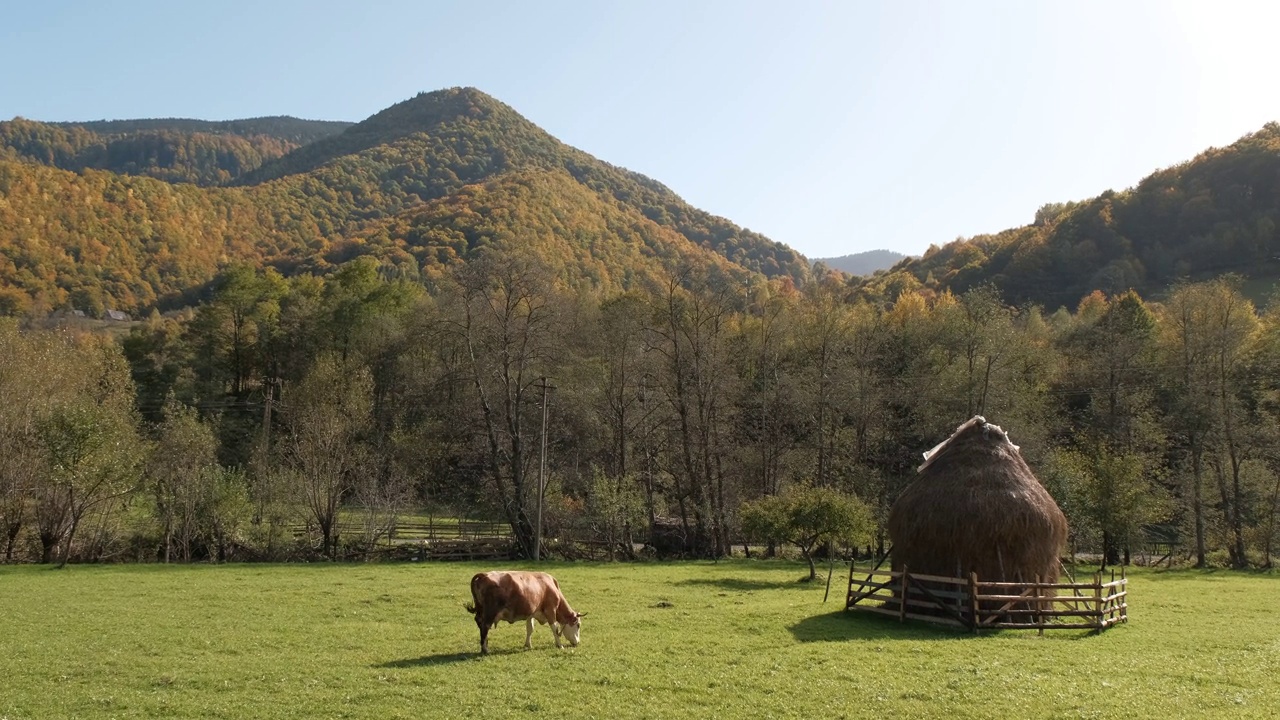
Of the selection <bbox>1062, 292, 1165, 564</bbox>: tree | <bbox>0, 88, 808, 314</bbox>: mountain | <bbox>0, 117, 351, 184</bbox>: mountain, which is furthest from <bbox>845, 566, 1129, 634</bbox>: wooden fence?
<bbox>0, 117, 351, 184</bbox>: mountain

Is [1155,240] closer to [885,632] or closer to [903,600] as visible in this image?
[903,600]

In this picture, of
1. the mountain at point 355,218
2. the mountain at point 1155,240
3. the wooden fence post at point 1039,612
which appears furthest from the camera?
the mountain at point 1155,240

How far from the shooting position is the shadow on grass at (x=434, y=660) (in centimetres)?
1424

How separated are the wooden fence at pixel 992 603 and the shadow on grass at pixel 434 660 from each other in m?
11.2

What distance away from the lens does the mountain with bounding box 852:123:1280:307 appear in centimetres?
9106

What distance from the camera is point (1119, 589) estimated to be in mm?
22922

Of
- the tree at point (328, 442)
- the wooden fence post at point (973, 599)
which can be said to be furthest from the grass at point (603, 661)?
the tree at point (328, 442)

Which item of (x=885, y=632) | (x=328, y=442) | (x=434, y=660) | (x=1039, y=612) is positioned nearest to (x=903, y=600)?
(x=885, y=632)

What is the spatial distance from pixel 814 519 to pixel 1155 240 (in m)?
87.5

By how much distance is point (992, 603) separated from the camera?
793 inches

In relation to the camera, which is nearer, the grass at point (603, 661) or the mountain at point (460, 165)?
the grass at point (603, 661)

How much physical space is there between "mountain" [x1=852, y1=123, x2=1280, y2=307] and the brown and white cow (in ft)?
273

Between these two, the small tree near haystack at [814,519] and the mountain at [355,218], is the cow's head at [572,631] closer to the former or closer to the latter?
the small tree near haystack at [814,519]

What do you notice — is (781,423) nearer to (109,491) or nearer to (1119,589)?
(1119,589)
